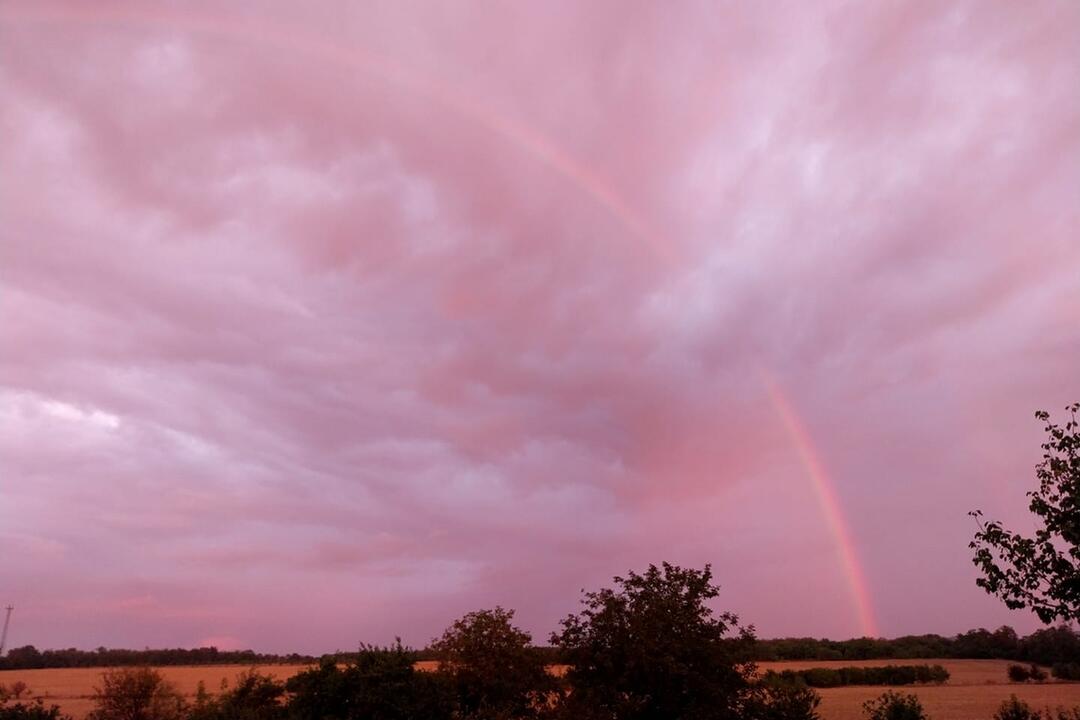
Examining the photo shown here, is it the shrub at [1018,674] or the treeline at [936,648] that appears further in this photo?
the treeline at [936,648]

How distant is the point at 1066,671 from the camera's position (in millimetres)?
103125

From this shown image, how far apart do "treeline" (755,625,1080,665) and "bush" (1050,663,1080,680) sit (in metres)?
8.11

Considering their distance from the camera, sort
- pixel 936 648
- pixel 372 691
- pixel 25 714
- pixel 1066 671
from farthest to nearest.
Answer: pixel 936 648, pixel 1066 671, pixel 372 691, pixel 25 714

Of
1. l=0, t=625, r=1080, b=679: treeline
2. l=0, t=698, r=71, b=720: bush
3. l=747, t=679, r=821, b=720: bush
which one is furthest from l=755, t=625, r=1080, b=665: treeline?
l=0, t=698, r=71, b=720: bush

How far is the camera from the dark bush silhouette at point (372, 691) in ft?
82.3

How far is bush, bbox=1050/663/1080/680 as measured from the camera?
101 m

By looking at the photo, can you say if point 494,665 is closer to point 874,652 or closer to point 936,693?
point 936,693

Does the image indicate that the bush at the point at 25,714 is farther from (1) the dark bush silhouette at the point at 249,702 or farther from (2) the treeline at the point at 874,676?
(2) the treeline at the point at 874,676

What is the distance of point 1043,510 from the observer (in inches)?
795

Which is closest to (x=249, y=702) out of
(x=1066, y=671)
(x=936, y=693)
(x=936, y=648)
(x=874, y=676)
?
(x=936, y=693)

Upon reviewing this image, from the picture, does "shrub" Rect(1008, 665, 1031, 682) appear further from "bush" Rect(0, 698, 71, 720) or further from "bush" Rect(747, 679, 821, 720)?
"bush" Rect(0, 698, 71, 720)

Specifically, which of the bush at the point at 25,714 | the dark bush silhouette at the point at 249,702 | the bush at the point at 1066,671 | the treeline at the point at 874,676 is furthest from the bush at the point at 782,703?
the bush at the point at 1066,671

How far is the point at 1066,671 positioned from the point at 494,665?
10646cm

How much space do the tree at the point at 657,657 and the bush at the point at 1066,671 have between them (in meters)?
101
